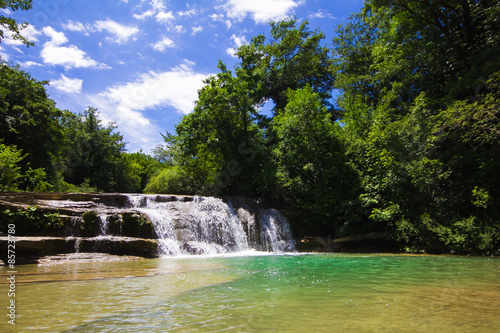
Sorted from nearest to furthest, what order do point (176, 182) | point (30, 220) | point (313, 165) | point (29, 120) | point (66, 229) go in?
point (30, 220) < point (66, 229) < point (313, 165) < point (29, 120) < point (176, 182)

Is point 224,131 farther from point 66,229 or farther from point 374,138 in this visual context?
point 66,229

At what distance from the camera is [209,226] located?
47.4 ft

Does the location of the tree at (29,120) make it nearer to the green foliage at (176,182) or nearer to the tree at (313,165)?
the green foliage at (176,182)

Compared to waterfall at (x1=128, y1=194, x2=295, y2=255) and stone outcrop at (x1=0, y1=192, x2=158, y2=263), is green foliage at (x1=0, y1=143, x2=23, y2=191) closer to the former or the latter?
stone outcrop at (x1=0, y1=192, x2=158, y2=263)

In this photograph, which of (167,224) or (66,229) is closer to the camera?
(66,229)

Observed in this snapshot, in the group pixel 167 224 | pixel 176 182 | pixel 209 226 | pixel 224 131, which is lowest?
pixel 209 226

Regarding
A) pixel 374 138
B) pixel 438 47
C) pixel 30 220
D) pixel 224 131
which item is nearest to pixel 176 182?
pixel 224 131

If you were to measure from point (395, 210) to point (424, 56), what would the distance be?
27.6ft

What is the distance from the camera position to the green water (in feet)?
9.71

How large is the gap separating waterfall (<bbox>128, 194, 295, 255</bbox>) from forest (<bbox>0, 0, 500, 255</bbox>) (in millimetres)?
2638

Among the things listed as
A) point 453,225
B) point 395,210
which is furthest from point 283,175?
point 453,225

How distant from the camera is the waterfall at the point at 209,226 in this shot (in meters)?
13.0

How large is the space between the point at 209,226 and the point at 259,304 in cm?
1086

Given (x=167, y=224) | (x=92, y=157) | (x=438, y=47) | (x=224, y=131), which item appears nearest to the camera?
(x=167, y=224)
